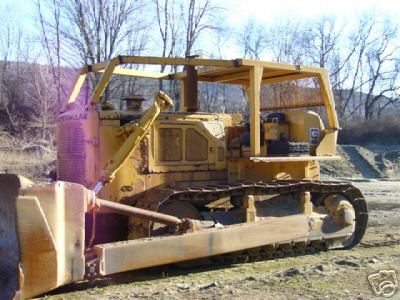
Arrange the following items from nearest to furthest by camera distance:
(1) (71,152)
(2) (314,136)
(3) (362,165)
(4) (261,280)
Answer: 1. (4) (261,280)
2. (1) (71,152)
3. (2) (314,136)
4. (3) (362,165)

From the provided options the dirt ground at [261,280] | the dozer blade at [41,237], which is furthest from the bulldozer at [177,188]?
the dirt ground at [261,280]

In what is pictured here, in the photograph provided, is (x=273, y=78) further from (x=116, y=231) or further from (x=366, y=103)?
(x=366, y=103)

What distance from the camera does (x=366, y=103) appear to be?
156 ft

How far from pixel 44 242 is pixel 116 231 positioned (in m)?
2.07

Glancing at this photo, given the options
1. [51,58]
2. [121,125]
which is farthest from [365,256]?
[51,58]

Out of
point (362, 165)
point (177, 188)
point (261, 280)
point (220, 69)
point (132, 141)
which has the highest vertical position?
point (220, 69)

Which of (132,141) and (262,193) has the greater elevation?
(132,141)

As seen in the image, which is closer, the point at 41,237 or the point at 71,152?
the point at 41,237

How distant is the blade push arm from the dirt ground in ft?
3.91

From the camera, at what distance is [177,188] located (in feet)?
23.2

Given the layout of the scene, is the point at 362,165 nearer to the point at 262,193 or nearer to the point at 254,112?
the point at 262,193

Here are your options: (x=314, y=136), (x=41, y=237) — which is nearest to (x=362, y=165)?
(x=314, y=136)

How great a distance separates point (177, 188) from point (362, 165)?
2186 centimetres

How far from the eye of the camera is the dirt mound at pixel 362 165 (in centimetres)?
2592
